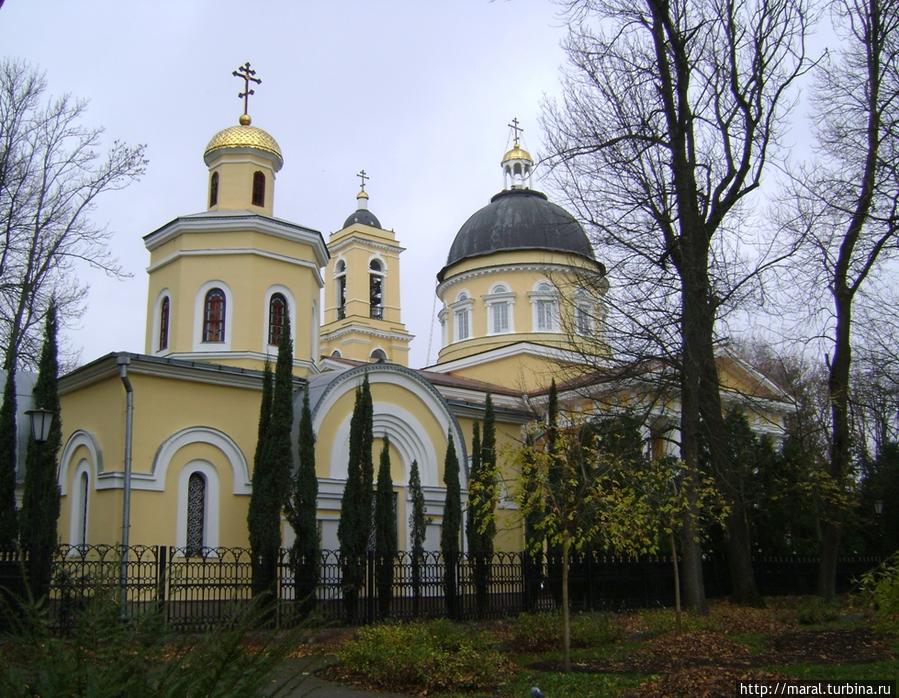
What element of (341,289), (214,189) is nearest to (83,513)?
(214,189)

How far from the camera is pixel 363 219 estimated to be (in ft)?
130

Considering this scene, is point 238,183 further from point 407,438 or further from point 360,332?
point 360,332

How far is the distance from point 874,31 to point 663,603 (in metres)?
12.7

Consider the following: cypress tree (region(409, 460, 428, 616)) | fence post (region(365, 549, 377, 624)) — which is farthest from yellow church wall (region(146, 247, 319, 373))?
fence post (region(365, 549, 377, 624))

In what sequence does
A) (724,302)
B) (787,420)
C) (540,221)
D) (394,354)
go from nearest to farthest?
(724,302), (787,420), (540,221), (394,354)

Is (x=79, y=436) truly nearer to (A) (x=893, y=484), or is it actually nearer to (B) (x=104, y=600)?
(B) (x=104, y=600)

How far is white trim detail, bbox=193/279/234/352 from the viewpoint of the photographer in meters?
20.6

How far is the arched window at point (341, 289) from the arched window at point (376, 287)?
125cm

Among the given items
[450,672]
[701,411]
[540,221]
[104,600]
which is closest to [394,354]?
[540,221]

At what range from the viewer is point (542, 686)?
890 centimetres

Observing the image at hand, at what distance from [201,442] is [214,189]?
288 inches

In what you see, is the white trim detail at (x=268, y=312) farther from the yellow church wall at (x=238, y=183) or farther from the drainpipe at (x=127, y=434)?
the drainpipe at (x=127, y=434)

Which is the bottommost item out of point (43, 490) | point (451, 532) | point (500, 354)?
point (451, 532)

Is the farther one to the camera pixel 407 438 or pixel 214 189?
pixel 214 189
